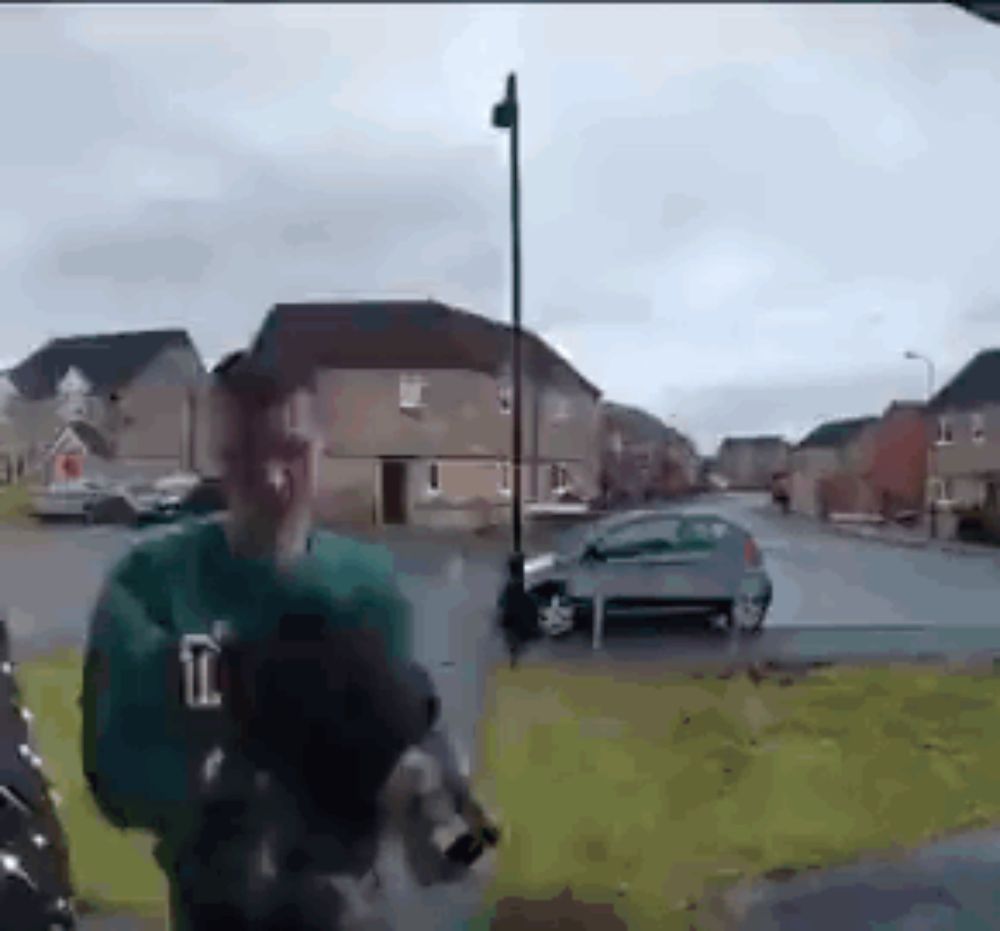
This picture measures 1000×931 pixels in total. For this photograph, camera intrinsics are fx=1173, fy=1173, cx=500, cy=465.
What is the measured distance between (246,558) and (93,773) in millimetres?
358

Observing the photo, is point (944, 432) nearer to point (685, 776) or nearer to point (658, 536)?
point (658, 536)

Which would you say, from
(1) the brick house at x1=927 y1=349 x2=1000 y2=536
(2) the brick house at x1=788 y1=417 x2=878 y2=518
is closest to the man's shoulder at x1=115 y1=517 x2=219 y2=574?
(2) the brick house at x1=788 y1=417 x2=878 y2=518

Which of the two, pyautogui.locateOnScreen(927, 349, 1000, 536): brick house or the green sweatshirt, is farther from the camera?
pyautogui.locateOnScreen(927, 349, 1000, 536): brick house

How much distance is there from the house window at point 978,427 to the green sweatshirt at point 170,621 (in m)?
0.98

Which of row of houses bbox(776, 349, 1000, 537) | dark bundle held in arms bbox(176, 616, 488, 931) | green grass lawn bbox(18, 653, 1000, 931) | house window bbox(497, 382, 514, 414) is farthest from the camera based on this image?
row of houses bbox(776, 349, 1000, 537)

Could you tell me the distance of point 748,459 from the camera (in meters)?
1.79

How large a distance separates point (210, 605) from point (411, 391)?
38 centimetres

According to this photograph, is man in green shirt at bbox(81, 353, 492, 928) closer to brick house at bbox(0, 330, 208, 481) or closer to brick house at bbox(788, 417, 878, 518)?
brick house at bbox(0, 330, 208, 481)

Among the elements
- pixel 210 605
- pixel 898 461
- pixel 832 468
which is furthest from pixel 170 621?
pixel 898 461

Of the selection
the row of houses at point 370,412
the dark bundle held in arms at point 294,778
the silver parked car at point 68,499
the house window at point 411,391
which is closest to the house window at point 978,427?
the row of houses at point 370,412

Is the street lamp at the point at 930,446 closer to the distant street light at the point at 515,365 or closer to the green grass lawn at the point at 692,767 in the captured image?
the green grass lawn at the point at 692,767

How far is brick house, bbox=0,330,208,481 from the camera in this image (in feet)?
5.25

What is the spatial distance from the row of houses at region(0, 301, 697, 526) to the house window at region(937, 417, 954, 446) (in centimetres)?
52

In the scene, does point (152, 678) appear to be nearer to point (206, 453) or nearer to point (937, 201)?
point (206, 453)
